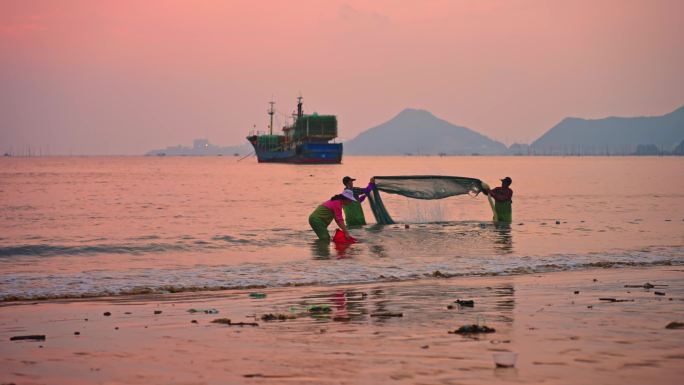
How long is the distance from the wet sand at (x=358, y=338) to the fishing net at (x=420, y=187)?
13.4 metres

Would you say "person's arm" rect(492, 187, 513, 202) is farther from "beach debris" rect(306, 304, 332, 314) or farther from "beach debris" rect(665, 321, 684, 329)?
"beach debris" rect(665, 321, 684, 329)

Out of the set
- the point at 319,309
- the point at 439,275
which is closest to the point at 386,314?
the point at 319,309

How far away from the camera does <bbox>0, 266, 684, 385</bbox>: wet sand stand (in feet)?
25.7

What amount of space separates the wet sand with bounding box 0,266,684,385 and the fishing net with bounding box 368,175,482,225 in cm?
1340

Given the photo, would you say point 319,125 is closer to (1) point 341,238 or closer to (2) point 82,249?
(2) point 82,249

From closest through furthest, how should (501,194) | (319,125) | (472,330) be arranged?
1. (472,330)
2. (501,194)
3. (319,125)

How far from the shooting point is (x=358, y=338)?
9508 mm

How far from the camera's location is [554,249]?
70.8 feet

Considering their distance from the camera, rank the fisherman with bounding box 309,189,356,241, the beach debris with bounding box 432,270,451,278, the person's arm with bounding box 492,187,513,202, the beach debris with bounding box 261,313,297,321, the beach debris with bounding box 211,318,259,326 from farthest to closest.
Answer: the person's arm with bounding box 492,187,513,202 < the fisherman with bounding box 309,189,356,241 < the beach debris with bounding box 432,270,451,278 < the beach debris with bounding box 261,313,297,321 < the beach debris with bounding box 211,318,259,326

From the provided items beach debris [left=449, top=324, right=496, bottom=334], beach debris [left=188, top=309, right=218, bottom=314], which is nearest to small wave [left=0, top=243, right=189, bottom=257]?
beach debris [left=188, top=309, right=218, bottom=314]

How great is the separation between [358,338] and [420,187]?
18.4 m

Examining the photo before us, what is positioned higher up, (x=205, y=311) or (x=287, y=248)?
(x=205, y=311)

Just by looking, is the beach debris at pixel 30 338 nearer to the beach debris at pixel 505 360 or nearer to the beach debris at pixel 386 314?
the beach debris at pixel 386 314

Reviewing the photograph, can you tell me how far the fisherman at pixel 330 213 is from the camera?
69.5 feet
